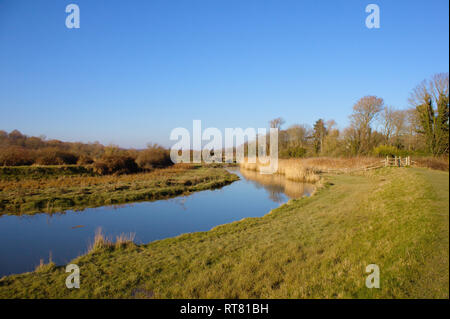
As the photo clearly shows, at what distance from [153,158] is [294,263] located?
31.9 m

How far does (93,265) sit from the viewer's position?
199 inches

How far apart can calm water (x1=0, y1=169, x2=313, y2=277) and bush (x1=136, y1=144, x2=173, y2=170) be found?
1872 cm

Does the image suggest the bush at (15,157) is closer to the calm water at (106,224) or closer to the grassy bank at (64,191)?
the grassy bank at (64,191)

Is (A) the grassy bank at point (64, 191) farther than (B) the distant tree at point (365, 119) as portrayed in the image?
No

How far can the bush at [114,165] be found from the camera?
2332 centimetres

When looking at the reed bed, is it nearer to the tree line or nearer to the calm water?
the calm water

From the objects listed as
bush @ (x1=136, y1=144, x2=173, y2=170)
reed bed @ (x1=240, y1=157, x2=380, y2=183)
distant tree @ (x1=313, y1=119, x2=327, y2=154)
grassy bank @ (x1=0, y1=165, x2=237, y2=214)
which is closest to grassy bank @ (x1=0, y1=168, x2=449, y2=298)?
grassy bank @ (x1=0, y1=165, x2=237, y2=214)

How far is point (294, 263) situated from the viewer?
4.55 metres

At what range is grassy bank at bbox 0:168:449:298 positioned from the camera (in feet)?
10.9

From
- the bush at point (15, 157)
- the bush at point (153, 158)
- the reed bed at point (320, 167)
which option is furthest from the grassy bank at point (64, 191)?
the bush at point (153, 158)

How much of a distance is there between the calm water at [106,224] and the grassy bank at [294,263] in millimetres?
1887

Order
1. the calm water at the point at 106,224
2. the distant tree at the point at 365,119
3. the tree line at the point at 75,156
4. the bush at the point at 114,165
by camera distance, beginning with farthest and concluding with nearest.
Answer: the distant tree at the point at 365,119, the bush at the point at 114,165, the tree line at the point at 75,156, the calm water at the point at 106,224
